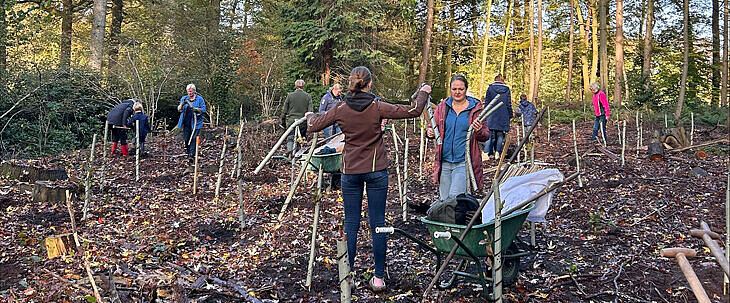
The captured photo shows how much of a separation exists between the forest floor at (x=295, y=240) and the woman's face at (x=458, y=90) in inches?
61.8

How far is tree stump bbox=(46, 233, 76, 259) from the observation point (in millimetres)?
5129

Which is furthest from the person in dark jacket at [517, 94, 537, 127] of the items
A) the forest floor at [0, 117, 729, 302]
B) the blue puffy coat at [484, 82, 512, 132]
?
the blue puffy coat at [484, 82, 512, 132]

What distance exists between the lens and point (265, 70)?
18.3m

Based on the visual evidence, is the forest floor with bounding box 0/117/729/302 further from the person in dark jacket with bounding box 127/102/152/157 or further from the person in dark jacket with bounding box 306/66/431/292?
the person in dark jacket with bounding box 127/102/152/157

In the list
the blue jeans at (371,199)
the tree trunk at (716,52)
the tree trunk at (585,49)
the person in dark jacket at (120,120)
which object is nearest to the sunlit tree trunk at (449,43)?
the tree trunk at (585,49)

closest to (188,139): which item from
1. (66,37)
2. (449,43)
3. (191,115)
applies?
(191,115)

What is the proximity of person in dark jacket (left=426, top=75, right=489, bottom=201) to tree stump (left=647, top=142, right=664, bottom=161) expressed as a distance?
6.63 meters

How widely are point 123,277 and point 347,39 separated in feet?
40.7

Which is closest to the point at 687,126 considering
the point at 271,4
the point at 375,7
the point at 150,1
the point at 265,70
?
the point at 375,7

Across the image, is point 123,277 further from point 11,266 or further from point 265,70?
point 265,70

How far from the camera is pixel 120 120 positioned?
1067 cm

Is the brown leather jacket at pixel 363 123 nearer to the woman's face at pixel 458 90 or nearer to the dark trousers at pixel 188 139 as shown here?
the woman's face at pixel 458 90

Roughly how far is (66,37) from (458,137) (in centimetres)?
1525

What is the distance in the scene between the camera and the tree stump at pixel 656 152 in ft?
32.6
